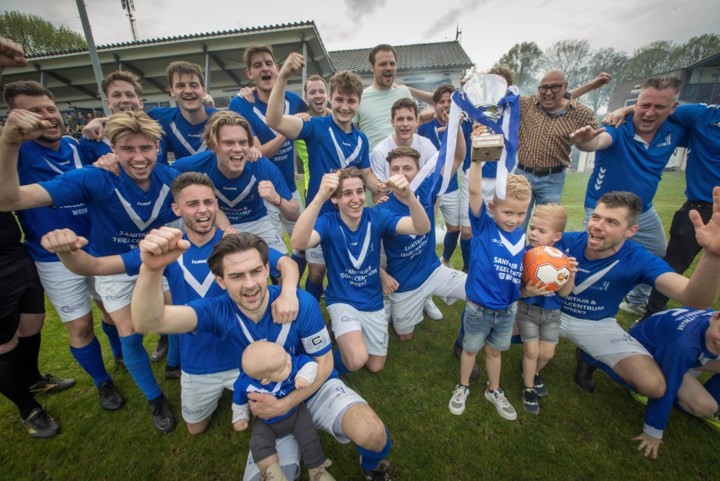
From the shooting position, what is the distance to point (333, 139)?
3633 mm

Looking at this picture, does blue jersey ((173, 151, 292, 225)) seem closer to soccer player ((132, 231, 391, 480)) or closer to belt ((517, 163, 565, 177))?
soccer player ((132, 231, 391, 480))

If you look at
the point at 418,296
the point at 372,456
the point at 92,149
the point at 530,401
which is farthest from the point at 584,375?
the point at 92,149

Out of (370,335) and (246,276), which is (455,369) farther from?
(246,276)

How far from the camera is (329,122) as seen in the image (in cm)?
365

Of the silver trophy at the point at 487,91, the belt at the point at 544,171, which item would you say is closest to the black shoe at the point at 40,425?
the silver trophy at the point at 487,91

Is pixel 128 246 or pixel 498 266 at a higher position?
pixel 128 246

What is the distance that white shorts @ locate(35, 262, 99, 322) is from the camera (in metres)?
2.68

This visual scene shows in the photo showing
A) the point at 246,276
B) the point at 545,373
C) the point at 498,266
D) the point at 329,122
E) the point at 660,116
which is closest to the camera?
the point at 246,276

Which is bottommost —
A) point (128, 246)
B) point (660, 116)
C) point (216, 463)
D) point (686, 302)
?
point (216, 463)

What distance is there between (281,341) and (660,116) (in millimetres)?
4603

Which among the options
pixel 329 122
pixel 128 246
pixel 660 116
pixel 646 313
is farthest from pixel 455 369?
pixel 660 116

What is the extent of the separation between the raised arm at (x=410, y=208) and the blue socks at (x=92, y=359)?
2988mm

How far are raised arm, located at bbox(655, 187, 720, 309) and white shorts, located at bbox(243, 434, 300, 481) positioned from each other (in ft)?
8.93

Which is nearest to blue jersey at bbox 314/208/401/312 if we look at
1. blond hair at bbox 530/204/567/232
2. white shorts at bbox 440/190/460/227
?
blond hair at bbox 530/204/567/232
